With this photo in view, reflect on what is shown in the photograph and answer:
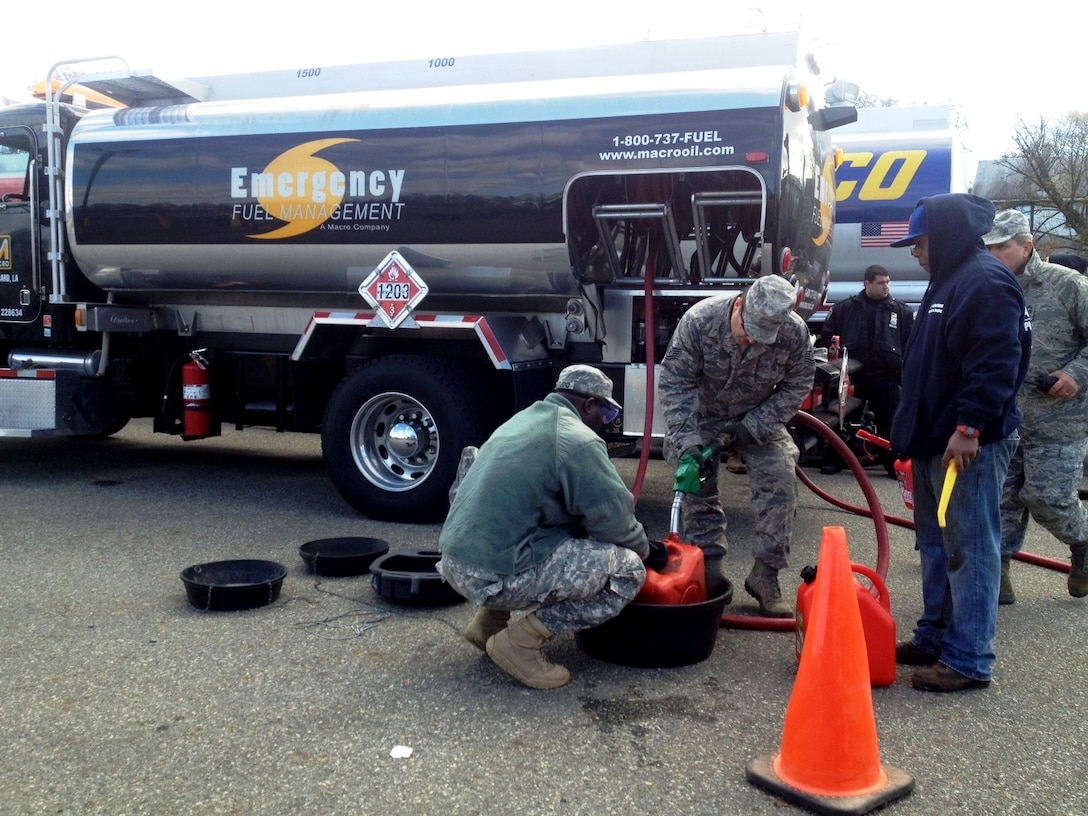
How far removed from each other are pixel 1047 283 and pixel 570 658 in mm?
2932

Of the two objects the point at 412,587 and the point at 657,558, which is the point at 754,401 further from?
the point at 412,587

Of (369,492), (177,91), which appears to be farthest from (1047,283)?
(177,91)

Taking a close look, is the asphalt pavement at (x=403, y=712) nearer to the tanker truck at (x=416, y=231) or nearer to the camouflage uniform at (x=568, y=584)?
the camouflage uniform at (x=568, y=584)

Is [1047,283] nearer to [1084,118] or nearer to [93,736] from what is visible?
[93,736]

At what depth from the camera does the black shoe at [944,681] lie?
373 centimetres

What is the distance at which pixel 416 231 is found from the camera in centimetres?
639

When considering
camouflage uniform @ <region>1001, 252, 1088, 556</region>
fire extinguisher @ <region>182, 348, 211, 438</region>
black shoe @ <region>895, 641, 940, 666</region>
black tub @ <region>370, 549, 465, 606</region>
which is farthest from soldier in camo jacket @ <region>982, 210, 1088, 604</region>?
fire extinguisher @ <region>182, 348, 211, 438</region>

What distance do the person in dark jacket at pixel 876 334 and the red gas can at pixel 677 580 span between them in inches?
174

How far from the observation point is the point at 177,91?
25.4ft

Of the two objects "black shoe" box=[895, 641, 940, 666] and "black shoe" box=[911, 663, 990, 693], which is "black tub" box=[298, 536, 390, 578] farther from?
"black shoe" box=[911, 663, 990, 693]

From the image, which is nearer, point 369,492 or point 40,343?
point 369,492

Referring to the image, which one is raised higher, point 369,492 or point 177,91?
point 177,91

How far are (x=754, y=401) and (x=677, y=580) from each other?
1.19 m

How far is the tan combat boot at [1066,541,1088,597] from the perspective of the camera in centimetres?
492
